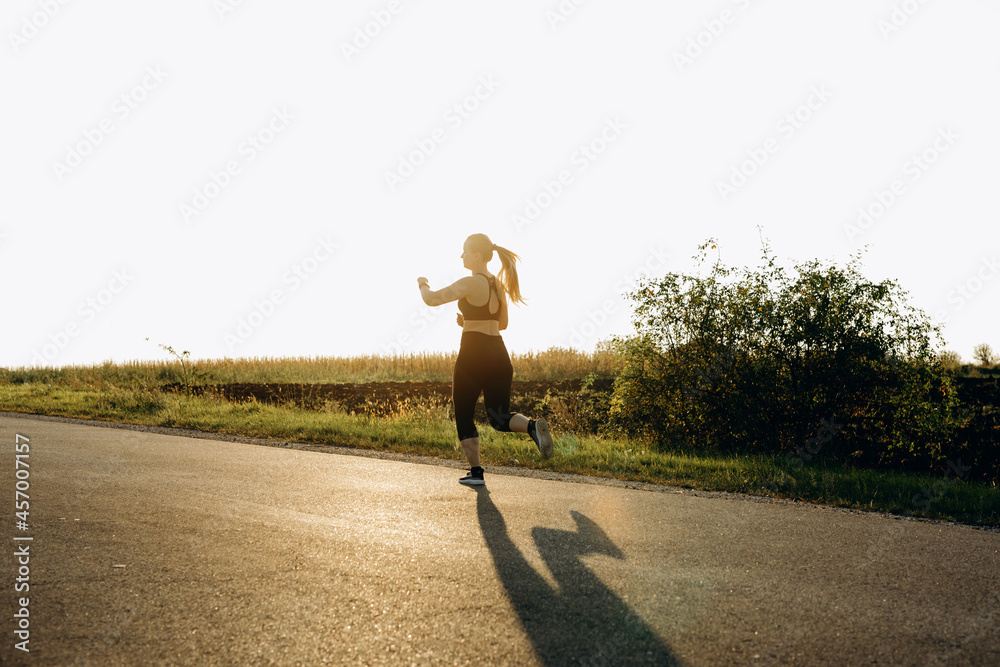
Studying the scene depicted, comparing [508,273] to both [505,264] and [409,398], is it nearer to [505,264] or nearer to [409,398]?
[505,264]

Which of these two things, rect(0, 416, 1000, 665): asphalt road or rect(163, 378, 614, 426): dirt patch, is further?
rect(163, 378, 614, 426): dirt patch

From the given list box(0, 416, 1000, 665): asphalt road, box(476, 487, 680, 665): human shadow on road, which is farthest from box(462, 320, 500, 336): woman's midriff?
box(476, 487, 680, 665): human shadow on road

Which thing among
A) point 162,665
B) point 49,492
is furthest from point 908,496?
point 49,492

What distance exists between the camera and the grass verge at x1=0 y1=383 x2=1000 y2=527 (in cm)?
598

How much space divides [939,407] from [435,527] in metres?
7.52

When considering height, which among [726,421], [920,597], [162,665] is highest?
[726,421]

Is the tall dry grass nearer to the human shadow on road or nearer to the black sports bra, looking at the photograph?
the black sports bra

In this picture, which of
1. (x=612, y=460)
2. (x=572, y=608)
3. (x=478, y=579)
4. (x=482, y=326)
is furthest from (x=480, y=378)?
(x=572, y=608)

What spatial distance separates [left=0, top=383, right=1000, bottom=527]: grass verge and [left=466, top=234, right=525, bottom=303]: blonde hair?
2171mm

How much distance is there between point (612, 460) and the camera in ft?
25.8

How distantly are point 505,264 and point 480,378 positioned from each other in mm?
1114

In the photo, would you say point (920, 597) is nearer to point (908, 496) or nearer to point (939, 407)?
point (908, 496)

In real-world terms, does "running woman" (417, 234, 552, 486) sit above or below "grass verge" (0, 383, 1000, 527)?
above

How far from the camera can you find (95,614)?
10.0ft
